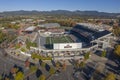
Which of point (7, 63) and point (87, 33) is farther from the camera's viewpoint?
point (87, 33)

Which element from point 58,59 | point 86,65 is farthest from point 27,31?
point 86,65

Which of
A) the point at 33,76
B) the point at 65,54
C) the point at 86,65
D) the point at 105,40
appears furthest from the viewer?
the point at 105,40

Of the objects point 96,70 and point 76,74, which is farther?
point 96,70

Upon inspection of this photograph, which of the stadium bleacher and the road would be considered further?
the stadium bleacher

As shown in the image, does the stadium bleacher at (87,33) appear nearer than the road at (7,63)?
No

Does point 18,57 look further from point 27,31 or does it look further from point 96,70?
point 27,31

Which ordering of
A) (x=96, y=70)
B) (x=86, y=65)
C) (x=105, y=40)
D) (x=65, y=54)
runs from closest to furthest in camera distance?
(x=96, y=70)
(x=86, y=65)
(x=65, y=54)
(x=105, y=40)

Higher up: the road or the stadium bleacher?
the stadium bleacher

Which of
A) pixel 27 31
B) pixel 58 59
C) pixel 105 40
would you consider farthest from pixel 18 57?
pixel 27 31

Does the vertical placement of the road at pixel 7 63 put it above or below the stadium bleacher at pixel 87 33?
below

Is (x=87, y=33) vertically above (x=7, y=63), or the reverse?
(x=87, y=33)
